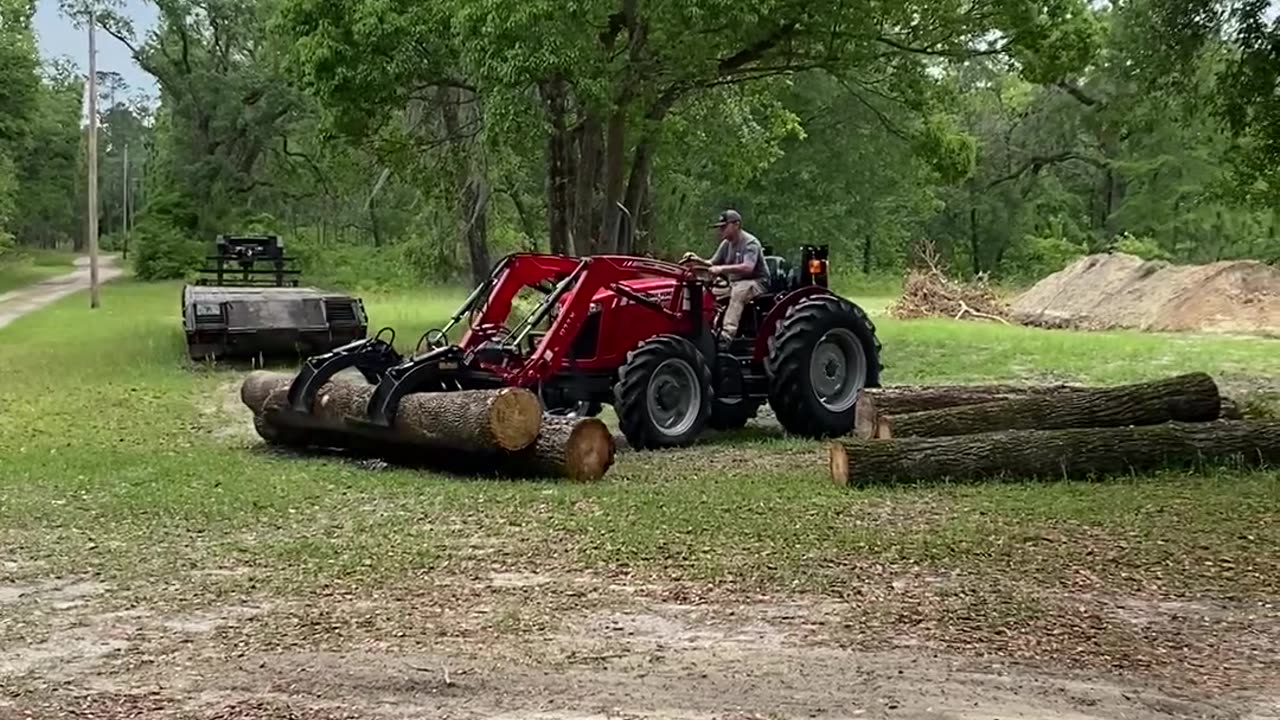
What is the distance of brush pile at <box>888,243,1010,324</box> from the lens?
109 feet

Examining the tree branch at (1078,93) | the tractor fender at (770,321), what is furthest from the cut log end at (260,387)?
the tree branch at (1078,93)

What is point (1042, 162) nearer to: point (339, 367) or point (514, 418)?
point (339, 367)

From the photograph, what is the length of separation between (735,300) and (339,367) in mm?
3532

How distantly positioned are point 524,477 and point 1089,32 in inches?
513

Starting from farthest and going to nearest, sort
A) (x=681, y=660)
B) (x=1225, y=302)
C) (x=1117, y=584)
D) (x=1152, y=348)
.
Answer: (x=1225, y=302) → (x=1152, y=348) → (x=1117, y=584) → (x=681, y=660)

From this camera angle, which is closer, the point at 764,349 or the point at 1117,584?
the point at 1117,584

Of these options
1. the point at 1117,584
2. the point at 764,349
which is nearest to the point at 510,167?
the point at 764,349

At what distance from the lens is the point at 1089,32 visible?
1967 centimetres

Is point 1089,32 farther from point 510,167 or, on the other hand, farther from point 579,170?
point 510,167

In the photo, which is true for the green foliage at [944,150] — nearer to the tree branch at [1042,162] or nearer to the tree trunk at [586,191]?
the tree trunk at [586,191]

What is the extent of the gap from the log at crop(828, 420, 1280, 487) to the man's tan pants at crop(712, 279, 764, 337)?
117 inches

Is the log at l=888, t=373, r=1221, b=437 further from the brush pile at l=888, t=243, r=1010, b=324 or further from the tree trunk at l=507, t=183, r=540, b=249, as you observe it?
the brush pile at l=888, t=243, r=1010, b=324

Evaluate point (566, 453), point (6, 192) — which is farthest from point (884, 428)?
point (6, 192)

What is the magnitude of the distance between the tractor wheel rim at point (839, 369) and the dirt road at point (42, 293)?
2157 centimetres
